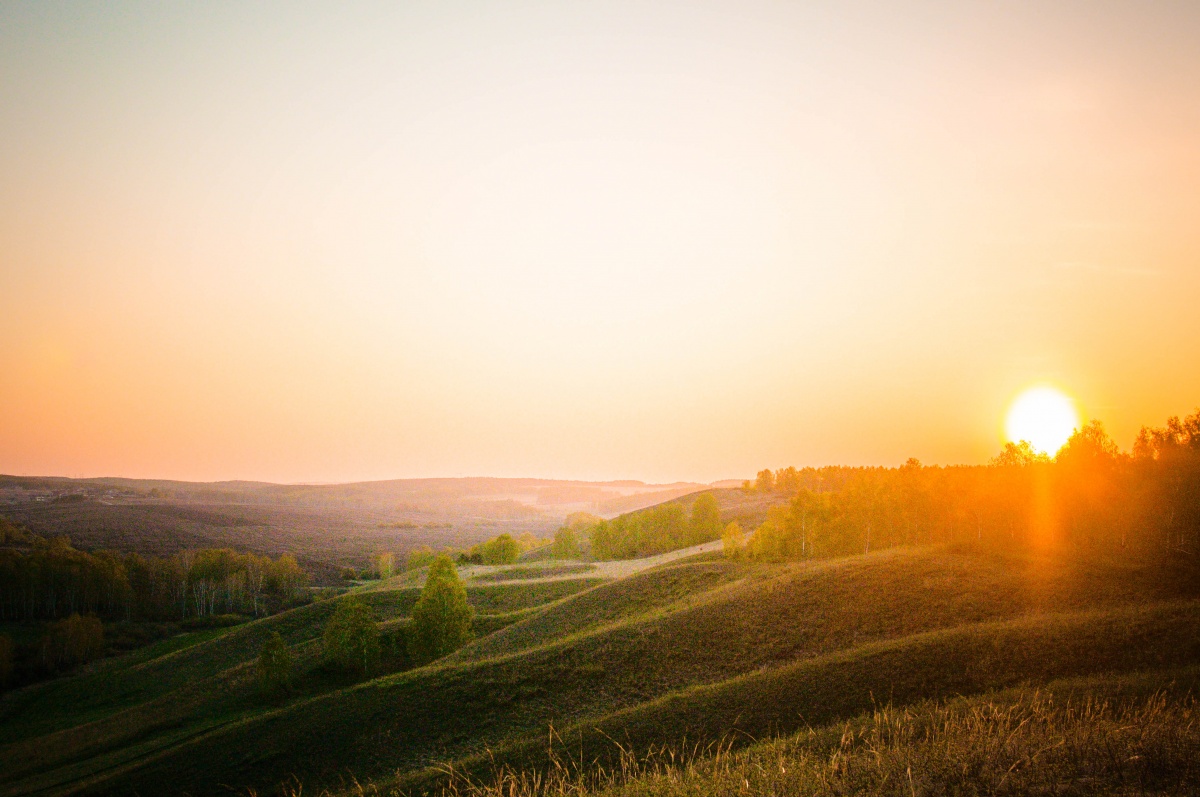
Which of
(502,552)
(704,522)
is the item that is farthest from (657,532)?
(502,552)

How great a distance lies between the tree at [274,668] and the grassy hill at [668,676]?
2100mm

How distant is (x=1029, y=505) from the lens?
63.6m

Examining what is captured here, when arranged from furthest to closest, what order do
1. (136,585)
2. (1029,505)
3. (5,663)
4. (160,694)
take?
(136,585), (5,663), (1029,505), (160,694)

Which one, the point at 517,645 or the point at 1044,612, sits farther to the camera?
the point at 517,645

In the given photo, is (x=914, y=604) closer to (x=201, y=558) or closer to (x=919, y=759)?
(x=919, y=759)

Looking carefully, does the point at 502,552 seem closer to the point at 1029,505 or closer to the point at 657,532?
the point at 657,532

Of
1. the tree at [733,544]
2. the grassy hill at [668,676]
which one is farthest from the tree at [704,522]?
the grassy hill at [668,676]

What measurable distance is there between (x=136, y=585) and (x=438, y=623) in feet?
302

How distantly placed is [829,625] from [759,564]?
26.3m

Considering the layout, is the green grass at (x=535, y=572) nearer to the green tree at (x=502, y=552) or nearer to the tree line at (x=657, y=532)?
the tree line at (x=657, y=532)

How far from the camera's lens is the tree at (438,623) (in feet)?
179

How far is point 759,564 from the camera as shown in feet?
213

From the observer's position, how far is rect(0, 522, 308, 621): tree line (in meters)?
99.4

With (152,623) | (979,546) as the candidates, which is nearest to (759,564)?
(979,546)
